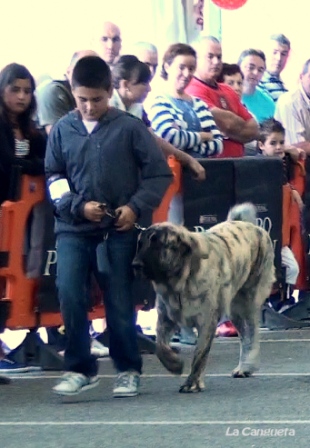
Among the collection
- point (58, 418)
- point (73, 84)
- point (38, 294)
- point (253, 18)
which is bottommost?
point (58, 418)

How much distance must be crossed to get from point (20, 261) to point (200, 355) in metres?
1.41

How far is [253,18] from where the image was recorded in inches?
597

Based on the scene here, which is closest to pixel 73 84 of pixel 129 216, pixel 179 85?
pixel 129 216

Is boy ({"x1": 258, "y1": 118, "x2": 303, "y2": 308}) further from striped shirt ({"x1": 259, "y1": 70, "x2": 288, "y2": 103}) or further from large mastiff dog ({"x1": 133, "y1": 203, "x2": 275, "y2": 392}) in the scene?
large mastiff dog ({"x1": 133, "y1": 203, "x2": 275, "y2": 392})

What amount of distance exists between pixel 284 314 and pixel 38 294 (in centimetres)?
336

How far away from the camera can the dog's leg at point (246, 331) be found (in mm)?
7949

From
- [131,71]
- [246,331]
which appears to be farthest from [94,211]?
[131,71]

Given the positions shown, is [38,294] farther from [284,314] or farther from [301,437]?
[284,314]

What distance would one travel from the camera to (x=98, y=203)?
7.03m

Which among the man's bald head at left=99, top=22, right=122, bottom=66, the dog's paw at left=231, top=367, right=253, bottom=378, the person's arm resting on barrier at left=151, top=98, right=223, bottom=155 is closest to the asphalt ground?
the dog's paw at left=231, top=367, right=253, bottom=378

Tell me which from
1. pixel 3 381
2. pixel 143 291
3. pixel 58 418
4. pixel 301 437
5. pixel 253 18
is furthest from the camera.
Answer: pixel 253 18

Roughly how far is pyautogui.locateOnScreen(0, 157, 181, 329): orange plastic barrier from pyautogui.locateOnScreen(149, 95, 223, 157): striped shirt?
182cm

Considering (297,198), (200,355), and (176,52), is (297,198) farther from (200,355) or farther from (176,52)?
(200,355)

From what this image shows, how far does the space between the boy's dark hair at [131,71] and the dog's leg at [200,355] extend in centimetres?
226
